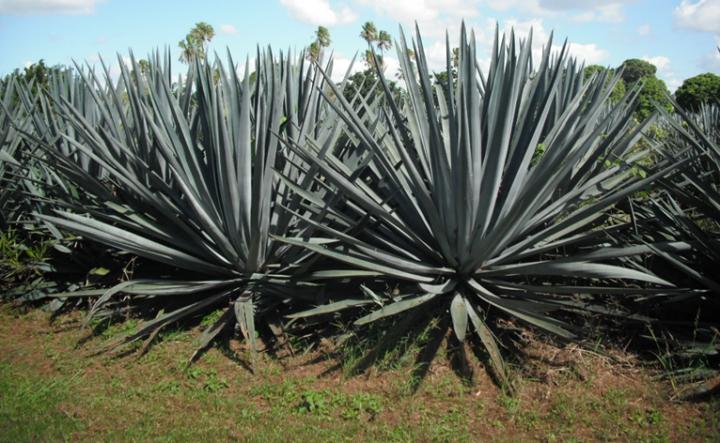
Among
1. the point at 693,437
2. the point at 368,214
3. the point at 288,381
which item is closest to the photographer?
the point at 693,437

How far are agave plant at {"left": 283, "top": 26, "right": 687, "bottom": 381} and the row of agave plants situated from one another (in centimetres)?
2

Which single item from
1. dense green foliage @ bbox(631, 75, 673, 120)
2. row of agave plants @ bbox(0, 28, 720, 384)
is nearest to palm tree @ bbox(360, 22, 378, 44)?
dense green foliage @ bbox(631, 75, 673, 120)

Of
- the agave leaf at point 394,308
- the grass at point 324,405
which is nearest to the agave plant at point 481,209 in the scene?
the agave leaf at point 394,308

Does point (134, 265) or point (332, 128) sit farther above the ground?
point (332, 128)

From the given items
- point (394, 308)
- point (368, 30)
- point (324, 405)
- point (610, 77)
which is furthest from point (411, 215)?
point (368, 30)

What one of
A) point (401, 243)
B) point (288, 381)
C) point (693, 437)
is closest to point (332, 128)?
point (401, 243)

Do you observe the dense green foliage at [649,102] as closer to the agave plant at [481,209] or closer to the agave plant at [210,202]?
the agave plant at [481,209]

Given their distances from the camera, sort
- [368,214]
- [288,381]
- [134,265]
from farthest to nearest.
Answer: [134,265]
[368,214]
[288,381]

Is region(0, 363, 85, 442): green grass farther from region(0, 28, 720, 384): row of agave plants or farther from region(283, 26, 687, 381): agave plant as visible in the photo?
region(283, 26, 687, 381): agave plant

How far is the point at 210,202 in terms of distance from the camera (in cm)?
477

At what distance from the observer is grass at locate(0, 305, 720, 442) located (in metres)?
3.50

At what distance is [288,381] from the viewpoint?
4.15m

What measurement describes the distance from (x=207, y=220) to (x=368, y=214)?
119 centimetres

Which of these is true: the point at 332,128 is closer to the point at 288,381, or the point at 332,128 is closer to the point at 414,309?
the point at 414,309
